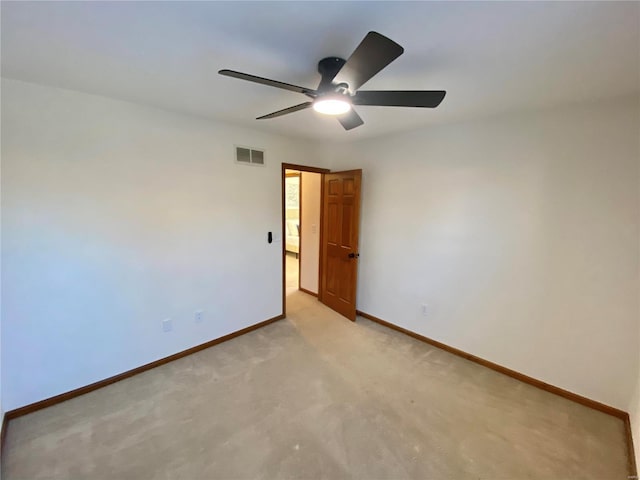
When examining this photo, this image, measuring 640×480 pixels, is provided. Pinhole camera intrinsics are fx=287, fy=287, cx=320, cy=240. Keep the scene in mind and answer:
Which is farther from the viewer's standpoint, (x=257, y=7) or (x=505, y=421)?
(x=505, y=421)

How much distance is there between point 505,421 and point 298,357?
1741 mm

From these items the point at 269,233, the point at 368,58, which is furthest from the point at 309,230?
the point at 368,58

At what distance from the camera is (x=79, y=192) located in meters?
2.15

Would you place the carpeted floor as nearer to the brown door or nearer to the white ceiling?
the brown door

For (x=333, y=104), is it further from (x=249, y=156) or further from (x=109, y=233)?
(x=109, y=233)

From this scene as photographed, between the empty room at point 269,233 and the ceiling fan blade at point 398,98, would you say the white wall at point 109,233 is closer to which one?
the empty room at point 269,233

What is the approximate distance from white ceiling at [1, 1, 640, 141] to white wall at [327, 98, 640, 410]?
0.39 m

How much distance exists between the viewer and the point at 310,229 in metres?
4.51

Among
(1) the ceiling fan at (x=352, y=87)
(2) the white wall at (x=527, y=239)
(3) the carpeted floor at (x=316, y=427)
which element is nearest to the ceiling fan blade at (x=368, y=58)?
(1) the ceiling fan at (x=352, y=87)

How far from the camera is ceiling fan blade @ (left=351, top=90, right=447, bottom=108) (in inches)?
58.9

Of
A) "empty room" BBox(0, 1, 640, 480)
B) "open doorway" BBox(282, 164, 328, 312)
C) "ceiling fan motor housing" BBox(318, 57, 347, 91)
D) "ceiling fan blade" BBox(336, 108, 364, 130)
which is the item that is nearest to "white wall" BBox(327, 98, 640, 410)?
"empty room" BBox(0, 1, 640, 480)

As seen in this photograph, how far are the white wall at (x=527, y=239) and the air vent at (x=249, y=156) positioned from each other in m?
1.37

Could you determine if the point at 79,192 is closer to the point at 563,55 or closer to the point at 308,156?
the point at 308,156

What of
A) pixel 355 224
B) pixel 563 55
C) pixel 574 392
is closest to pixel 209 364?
pixel 355 224
